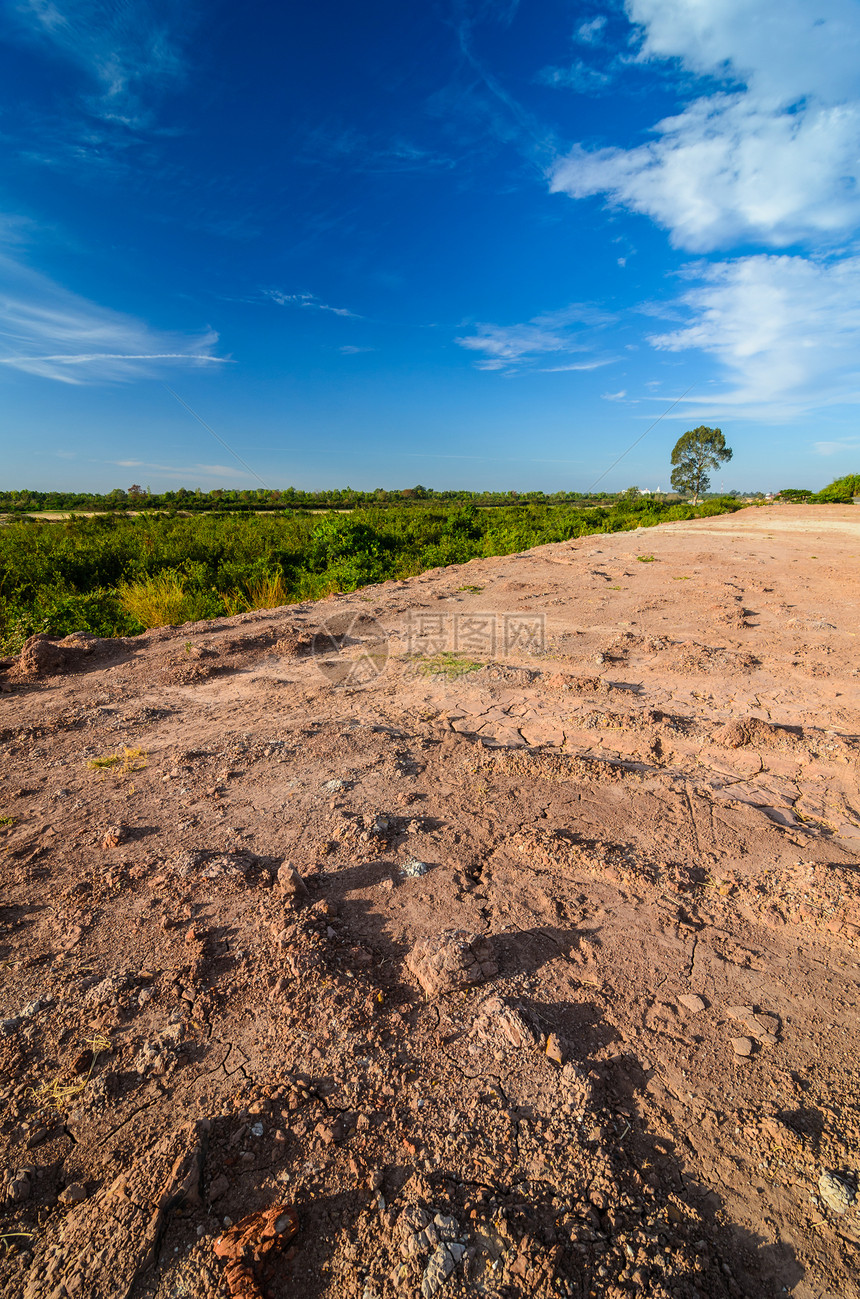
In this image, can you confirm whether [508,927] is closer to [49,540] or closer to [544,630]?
[544,630]

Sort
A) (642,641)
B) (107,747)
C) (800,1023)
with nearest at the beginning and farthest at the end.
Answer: (800,1023)
(107,747)
(642,641)

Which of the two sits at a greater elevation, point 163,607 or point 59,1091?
point 163,607

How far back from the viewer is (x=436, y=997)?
5.51 ft

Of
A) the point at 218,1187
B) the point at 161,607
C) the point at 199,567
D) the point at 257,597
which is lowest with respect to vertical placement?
the point at 218,1187

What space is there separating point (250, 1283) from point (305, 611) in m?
6.20

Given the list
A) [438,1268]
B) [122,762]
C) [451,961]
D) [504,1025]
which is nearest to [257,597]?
[122,762]

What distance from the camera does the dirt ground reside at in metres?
1.13

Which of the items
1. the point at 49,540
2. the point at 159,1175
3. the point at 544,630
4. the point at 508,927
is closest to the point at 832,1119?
the point at 508,927

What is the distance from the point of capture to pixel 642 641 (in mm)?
4902

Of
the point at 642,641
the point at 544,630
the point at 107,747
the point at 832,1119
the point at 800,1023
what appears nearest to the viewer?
the point at 832,1119

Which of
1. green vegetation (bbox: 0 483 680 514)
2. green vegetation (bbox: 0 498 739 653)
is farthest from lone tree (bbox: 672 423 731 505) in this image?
green vegetation (bbox: 0 498 739 653)

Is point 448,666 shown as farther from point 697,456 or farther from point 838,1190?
point 697,456

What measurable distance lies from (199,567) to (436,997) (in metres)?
10.8

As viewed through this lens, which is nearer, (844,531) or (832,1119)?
(832,1119)
